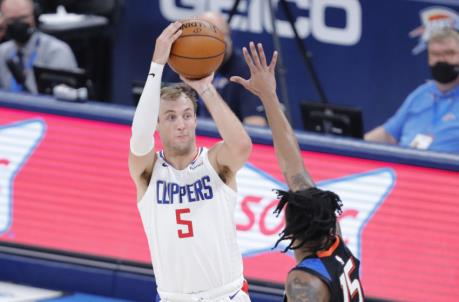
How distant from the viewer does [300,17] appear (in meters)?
11.6

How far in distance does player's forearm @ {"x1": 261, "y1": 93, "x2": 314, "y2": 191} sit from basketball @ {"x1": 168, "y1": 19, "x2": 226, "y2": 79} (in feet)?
1.50

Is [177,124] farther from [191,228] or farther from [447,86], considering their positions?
[447,86]

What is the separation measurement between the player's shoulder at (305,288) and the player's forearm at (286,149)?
2.75 ft

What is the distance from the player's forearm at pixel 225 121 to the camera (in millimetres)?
6301

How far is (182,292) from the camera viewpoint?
6.63 meters

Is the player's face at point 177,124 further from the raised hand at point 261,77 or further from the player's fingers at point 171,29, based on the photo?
the raised hand at point 261,77

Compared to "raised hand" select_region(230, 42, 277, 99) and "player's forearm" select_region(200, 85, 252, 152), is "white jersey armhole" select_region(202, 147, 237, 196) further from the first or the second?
"raised hand" select_region(230, 42, 277, 99)

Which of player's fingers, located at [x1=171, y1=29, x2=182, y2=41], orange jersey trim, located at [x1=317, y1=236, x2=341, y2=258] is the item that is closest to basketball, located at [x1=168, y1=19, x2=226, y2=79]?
player's fingers, located at [x1=171, y1=29, x2=182, y2=41]

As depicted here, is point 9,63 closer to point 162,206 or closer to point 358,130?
point 358,130

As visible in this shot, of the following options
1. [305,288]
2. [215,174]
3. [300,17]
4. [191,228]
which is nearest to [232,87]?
[300,17]

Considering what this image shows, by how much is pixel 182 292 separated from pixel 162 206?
0.47 meters

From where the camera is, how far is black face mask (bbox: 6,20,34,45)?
1055cm

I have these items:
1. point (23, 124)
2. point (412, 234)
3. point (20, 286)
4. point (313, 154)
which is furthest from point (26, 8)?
point (412, 234)

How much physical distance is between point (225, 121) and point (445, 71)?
11.6 feet
